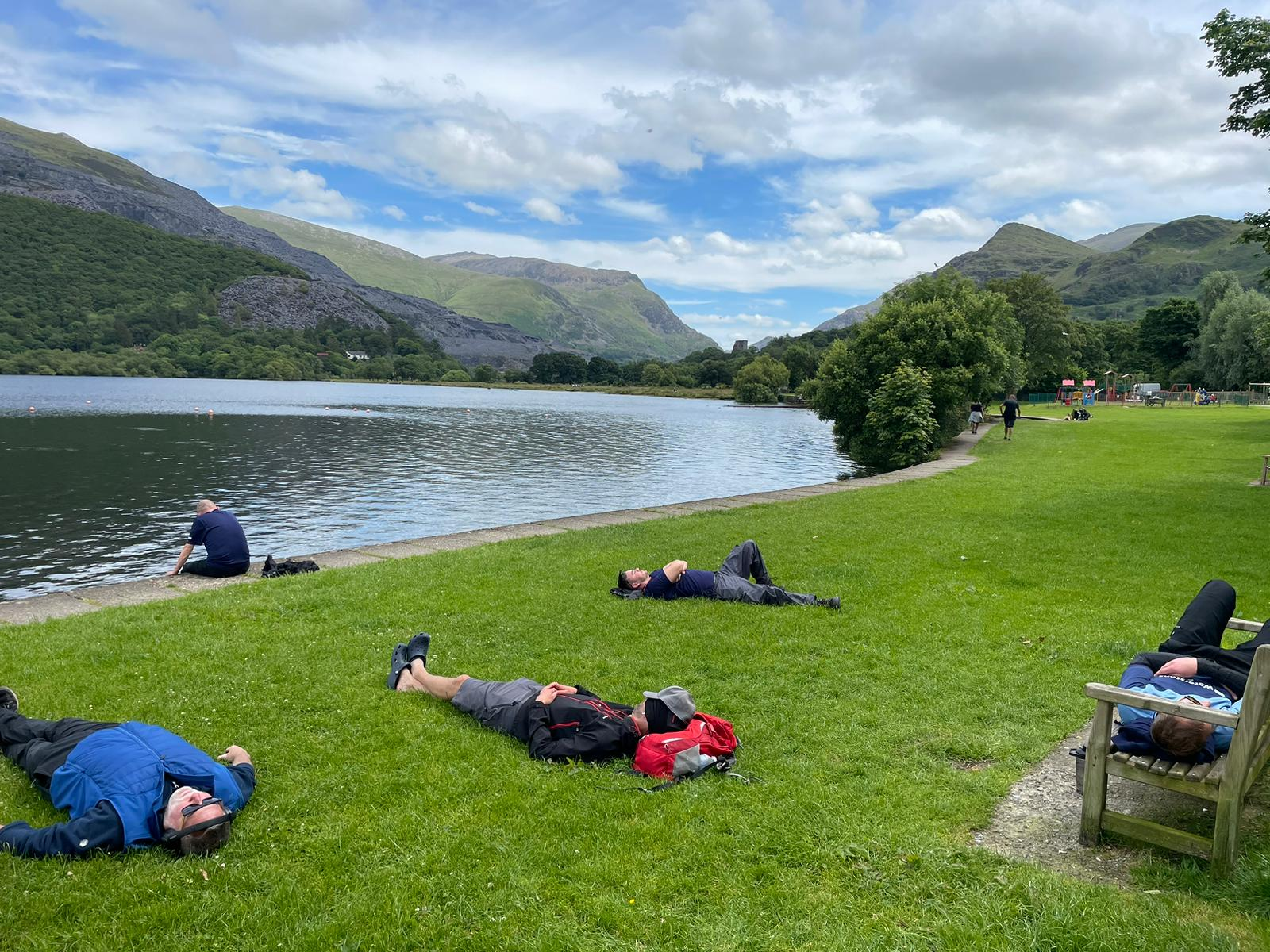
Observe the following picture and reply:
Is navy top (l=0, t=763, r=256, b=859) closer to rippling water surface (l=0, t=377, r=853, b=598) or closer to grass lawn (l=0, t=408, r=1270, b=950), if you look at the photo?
grass lawn (l=0, t=408, r=1270, b=950)

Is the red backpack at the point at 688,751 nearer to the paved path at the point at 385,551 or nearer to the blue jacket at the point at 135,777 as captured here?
the blue jacket at the point at 135,777

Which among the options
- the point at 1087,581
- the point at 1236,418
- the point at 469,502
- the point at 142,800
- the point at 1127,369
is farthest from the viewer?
the point at 1127,369

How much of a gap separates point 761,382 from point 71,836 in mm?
159751

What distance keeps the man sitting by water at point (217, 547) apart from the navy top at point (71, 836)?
912cm

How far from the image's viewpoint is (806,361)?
7037 inches

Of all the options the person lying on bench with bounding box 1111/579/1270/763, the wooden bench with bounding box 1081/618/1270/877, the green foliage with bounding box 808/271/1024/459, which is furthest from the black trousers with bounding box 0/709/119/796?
the green foliage with bounding box 808/271/1024/459

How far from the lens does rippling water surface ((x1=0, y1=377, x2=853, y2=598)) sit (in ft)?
70.2

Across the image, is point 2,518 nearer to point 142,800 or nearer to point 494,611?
point 494,611

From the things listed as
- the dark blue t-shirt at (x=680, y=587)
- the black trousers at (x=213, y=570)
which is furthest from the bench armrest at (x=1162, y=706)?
the black trousers at (x=213, y=570)

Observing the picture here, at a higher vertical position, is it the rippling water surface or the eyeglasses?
the eyeglasses

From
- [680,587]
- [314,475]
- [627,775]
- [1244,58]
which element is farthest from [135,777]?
[314,475]

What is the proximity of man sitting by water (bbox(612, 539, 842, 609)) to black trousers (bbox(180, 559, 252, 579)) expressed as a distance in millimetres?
6828

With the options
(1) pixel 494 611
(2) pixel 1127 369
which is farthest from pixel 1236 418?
(2) pixel 1127 369

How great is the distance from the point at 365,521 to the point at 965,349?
3397 cm
